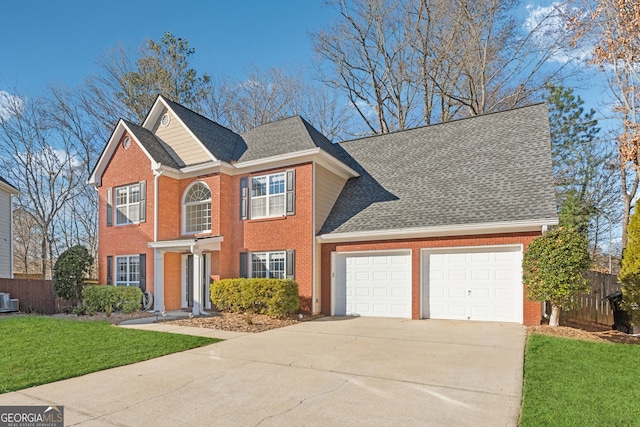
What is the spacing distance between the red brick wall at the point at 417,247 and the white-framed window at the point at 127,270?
7.56m

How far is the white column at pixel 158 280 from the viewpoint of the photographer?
558 inches

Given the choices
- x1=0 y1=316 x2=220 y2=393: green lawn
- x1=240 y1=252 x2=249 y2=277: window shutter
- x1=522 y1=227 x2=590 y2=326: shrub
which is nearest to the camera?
x1=0 y1=316 x2=220 y2=393: green lawn

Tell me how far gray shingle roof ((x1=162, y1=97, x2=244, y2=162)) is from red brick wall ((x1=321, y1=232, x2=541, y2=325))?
5.58 metres

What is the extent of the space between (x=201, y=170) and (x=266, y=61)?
49.8 ft

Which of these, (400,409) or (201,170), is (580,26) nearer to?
(400,409)

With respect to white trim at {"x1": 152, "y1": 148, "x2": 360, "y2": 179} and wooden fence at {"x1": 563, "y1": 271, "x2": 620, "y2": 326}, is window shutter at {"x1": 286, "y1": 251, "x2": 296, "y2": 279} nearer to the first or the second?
white trim at {"x1": 152, "y1": 148, "x2": 360, "y2": 179}

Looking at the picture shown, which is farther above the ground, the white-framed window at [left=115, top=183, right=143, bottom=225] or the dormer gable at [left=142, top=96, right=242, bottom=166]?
the dormer gable at [left=142, top=96, right=242, bottom=166]

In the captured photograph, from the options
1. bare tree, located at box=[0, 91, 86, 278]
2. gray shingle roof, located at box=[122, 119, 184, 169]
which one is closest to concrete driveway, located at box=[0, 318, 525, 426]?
gray shingle roof, located at box=[122, 119, 184, 169]

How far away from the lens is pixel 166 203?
48.9 ft

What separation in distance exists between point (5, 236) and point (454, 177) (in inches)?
840

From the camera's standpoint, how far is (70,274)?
48.3 feet

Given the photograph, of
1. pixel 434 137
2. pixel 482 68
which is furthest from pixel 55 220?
pixel 482 68

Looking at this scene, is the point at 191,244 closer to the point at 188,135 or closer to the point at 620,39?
the point at 188,135

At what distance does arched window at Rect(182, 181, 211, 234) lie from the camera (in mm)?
14969
